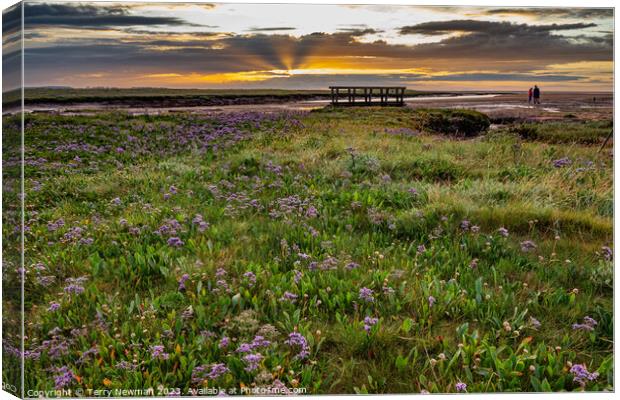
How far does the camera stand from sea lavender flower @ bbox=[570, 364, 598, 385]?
5496mm

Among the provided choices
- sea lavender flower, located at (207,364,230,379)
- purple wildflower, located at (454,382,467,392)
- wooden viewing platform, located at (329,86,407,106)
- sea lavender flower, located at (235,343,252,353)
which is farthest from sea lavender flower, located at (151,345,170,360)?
wooden viewing platform, located at (329,86,407,106)

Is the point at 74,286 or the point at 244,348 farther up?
the point at 74,286

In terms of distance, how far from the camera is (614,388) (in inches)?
241

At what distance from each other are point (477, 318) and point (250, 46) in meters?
3.45

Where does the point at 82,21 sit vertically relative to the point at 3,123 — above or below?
above

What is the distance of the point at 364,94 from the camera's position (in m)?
7.22

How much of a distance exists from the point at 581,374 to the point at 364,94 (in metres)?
3.49

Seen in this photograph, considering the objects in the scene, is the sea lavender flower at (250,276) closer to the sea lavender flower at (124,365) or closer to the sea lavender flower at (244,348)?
the sea lavender flower at (244,348)

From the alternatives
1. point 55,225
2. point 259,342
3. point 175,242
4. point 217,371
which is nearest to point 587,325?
point 259,342

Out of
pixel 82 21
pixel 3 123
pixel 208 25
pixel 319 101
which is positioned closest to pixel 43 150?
pixel 3 123

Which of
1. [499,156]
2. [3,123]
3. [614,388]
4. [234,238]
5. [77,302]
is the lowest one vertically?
[614,388]

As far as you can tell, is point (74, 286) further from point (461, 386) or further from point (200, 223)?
point (461, 386)

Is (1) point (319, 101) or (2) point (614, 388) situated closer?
(2) point (614, 388)

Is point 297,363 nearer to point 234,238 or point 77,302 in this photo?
point 234,238
